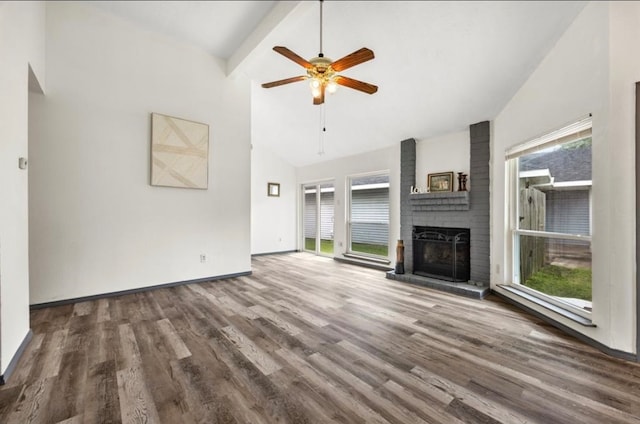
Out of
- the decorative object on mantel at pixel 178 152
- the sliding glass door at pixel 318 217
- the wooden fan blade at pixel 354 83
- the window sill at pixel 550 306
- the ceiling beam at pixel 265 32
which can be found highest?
the ceiling beam at pixel 265 32

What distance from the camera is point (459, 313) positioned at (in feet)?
9.96

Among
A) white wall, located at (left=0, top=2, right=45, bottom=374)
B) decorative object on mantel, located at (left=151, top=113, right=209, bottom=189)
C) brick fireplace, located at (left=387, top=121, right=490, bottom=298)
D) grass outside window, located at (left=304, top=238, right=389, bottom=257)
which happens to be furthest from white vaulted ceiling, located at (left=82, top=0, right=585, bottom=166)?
grass outside window, located at (left=304, top=238, right=389, bottom=257)

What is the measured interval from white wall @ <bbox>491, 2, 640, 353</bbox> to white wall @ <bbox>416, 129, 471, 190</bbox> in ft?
5.26

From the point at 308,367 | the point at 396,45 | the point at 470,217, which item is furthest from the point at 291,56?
the point at 470,217

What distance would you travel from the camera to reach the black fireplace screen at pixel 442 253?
13.7 ft

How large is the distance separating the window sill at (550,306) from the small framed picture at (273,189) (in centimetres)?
534

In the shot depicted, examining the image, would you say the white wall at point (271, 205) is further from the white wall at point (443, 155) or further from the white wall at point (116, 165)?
the white wall at point (443, 155)

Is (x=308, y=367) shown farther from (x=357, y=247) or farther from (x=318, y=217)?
(x=318, y=217)

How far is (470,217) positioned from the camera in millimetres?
4082

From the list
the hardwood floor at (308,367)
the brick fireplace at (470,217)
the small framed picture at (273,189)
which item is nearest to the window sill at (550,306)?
the hardwood floor at (308,367)

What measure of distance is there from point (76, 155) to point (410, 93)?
4476mm

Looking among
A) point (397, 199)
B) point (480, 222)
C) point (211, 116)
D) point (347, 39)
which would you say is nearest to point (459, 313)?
point (480, 222)

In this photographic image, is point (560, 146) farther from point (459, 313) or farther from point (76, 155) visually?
point (76, 155)

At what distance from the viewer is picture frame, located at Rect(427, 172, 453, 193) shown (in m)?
4.34
